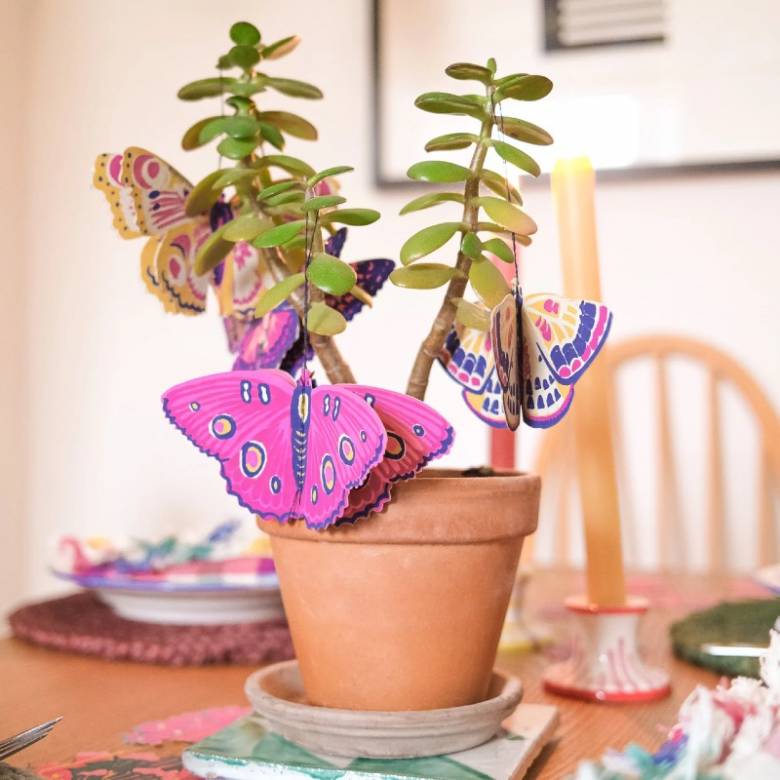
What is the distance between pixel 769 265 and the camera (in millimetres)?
1525

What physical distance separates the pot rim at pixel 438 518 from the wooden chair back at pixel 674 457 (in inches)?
44.4

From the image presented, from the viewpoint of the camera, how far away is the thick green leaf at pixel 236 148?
0.47 m

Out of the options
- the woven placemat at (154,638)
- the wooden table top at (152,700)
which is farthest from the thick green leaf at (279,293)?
the woven placemat at (154,638)

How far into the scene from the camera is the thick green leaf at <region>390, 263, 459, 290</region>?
0.44 m

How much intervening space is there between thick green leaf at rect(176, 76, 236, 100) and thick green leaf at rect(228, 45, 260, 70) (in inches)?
0.4

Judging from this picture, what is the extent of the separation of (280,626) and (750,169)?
1.15m

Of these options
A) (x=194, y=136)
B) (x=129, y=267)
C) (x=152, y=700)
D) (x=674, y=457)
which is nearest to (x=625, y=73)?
(x=674, y=457)

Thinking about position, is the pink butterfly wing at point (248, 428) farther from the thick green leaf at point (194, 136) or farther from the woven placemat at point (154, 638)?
the woven placemat at point (154, 638)

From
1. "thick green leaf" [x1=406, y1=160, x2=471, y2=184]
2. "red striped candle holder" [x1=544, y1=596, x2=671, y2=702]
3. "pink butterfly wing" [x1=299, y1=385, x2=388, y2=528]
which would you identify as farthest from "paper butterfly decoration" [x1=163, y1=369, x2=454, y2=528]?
"red striped candle holder" [x1=544, y1=596, x2=671, y2=702]

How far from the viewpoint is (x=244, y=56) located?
500 mm

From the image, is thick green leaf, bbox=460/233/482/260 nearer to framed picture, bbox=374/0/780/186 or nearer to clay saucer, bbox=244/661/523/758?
clay saucer, bbox=244/661/523/758

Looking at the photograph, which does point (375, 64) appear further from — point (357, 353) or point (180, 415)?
point (180, 415)

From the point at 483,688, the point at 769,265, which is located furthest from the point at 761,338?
the point at 483,688

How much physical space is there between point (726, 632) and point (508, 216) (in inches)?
16.4
